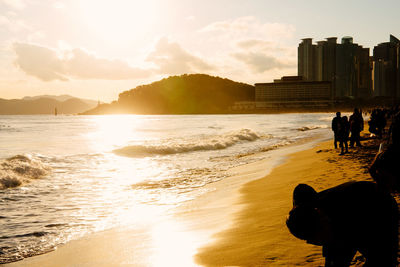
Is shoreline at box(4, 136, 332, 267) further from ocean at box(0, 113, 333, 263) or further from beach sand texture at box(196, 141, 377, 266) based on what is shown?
ocean at box(0, 113, 333, 263)

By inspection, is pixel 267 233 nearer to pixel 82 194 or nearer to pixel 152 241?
pixel 152 241

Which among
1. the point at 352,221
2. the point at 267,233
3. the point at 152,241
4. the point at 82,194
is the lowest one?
the point at 82,194

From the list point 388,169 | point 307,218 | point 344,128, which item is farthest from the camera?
point 344,128

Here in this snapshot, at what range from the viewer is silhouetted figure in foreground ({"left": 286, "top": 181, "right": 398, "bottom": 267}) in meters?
1.76

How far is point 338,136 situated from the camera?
1617 centimetres

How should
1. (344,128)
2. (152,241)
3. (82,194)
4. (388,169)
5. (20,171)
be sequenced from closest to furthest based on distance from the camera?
(388,169), (152,241), (82,194), (20,171), (344,128)

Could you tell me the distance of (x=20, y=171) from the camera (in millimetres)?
13789

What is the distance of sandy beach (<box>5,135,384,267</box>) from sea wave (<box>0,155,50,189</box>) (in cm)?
765

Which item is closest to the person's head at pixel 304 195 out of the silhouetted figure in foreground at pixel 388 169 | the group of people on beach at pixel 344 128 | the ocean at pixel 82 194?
the silhouetted figure in foreground at pixel 388 169

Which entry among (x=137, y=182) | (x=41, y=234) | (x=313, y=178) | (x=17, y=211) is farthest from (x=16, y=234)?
(x=313, y=178)

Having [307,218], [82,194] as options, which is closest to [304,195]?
[307,218]

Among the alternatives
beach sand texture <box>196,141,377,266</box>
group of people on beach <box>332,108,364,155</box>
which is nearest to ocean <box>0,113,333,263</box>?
beach sand texture <box>196,141,377,266</box>

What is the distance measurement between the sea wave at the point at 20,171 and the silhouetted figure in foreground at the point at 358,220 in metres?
12.5

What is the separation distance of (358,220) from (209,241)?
4.08 m
